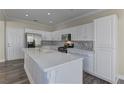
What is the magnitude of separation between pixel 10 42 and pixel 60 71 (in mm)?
4687

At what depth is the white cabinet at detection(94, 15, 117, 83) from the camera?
8.21 feet

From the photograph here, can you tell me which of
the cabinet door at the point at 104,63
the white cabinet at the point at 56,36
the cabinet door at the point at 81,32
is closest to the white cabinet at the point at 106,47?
the cabinet door at the point at 104,63

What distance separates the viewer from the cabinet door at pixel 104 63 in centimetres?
258

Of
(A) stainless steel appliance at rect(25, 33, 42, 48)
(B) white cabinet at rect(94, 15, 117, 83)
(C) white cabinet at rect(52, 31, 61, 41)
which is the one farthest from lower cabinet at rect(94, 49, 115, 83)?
(A) stainless steel appliance at rect(25, 33, 42, 48)

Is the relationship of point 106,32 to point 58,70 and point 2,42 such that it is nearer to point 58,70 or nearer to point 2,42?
point 58,70

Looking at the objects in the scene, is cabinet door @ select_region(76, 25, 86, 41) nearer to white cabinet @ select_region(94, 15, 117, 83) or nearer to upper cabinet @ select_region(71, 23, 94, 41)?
upper cabinet @ select_region(71, 23, 94, 41)

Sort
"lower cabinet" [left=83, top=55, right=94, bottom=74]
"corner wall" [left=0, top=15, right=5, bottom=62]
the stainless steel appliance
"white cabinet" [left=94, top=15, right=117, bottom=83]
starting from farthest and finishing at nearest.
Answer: the stainless steel appliance, "corner wall" [left=0, top=15, right=5, bottom=62], "lower cabinet" [left=83, top=55, right=94, bottom=74], "white cabinet" [left=94, top=15, right=117, bottom=83]

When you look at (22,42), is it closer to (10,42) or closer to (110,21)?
(10,42)

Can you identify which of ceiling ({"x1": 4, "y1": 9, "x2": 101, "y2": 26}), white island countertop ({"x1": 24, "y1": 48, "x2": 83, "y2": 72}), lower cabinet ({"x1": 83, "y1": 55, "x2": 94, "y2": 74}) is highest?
ceiling ({"x1": 4, "y1": 9, "x2": 101, "y2": 26})

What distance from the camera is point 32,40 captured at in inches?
222

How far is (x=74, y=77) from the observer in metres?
1.89

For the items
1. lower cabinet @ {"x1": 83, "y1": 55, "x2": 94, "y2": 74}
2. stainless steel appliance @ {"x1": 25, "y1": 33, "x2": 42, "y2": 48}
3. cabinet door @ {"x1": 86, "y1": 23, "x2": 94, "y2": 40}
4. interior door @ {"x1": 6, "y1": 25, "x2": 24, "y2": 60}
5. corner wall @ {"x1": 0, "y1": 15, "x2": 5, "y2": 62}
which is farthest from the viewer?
stainless steel appliance @ {"x1": 25, "y1": 33, "x2": 42, "y2": 48}

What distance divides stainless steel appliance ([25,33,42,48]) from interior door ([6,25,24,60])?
42cm
